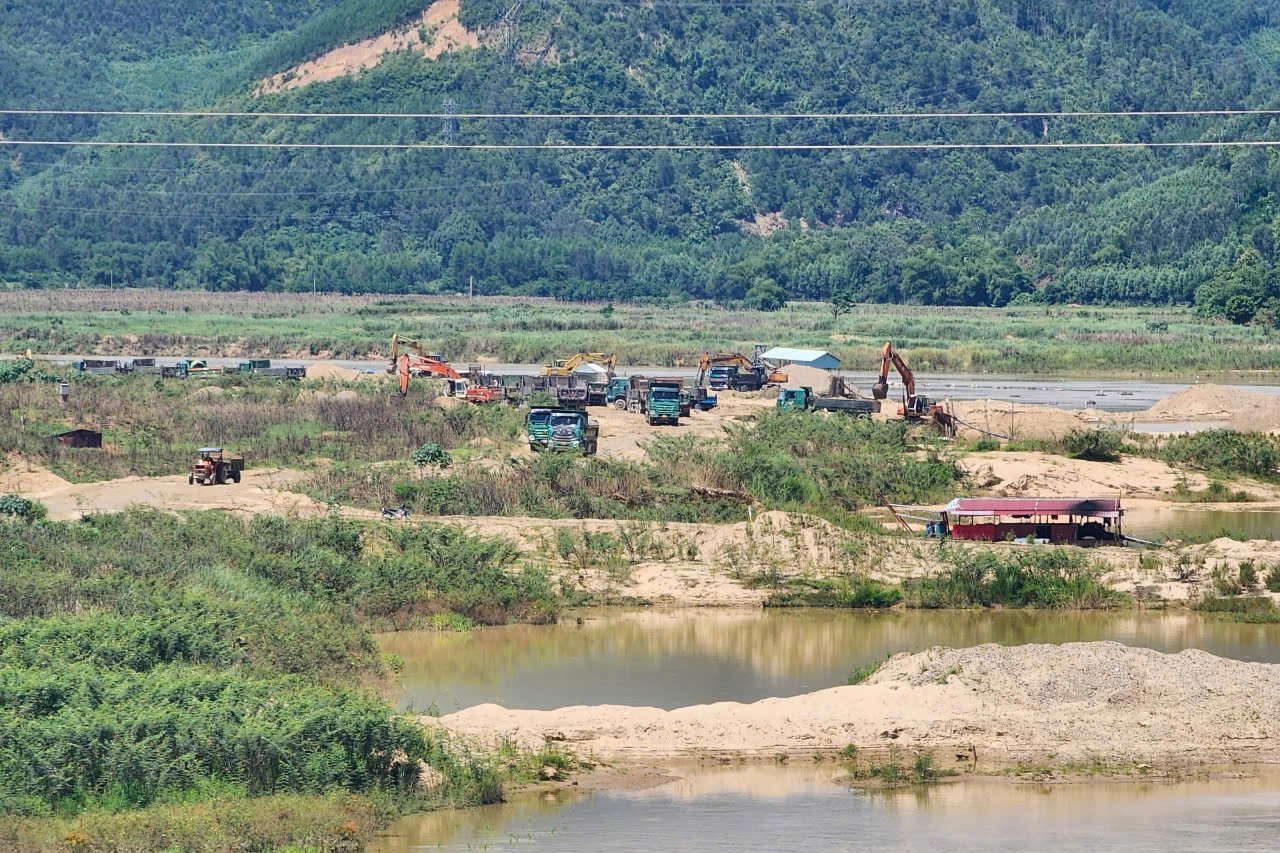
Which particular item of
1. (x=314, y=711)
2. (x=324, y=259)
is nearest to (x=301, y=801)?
(x=314, y=711)

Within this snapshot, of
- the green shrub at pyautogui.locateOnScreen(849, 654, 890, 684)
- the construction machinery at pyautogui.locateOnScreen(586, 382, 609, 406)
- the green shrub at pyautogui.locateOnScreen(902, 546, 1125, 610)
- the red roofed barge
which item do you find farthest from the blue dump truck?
the green shrub at pyautogui.locateOnScreen(849, 654, 890, 684)

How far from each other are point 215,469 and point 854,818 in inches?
1062

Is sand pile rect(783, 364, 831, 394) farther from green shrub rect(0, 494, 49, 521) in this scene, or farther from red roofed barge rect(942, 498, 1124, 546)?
green shrub rect(0, 494, 49, 521)

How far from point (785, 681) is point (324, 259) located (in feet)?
529

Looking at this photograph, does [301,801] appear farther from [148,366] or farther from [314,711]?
[148,366]

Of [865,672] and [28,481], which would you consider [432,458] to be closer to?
[28,481]

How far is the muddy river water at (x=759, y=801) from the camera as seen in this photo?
74.2 feet

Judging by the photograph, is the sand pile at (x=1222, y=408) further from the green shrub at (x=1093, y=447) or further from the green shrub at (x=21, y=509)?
→ the green shrub at (x=21, y=509)

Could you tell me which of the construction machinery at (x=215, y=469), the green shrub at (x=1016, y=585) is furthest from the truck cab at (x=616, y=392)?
the green shrub at (x=1016, y=585)

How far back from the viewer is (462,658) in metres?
32.3

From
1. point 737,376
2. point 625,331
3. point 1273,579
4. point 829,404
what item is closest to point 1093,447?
point 829,404

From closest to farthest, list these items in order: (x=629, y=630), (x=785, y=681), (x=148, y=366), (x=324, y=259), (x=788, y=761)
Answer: (x=788, y=761)
(x=785, y=681)
(x=629, y=630)
(x=148, y=366)
(x=324, y=259)

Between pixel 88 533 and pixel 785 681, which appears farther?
pixel 88 533

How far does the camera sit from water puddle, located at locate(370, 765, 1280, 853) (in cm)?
2250
